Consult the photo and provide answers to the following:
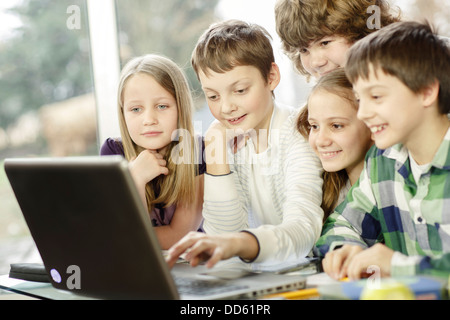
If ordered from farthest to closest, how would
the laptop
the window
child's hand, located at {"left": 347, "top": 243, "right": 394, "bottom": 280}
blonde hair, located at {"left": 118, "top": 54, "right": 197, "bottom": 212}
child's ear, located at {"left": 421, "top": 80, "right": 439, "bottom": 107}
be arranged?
the window, blonde hair, located at {"left": 118, "top": 54, "right": 197, "bottom": 212}, child's ear, located at {"left": 421, "top": 80, "right": 439, "bottom": 107}, child's hand, located at {"left": 347, "top": 243, "right": 394, "bottom": 280}, the laptop

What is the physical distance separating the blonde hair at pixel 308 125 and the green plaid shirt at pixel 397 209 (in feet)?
0.37

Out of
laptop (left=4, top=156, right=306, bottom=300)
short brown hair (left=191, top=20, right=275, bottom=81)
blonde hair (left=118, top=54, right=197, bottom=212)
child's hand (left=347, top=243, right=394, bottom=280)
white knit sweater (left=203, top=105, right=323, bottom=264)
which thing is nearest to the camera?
laptop (left=4, top=156, right=306, bottom=300)

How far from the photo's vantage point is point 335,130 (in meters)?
1.28

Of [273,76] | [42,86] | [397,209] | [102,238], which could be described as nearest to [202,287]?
[102,238]

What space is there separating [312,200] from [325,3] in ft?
1.80

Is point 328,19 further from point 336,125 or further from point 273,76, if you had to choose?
point 336,125

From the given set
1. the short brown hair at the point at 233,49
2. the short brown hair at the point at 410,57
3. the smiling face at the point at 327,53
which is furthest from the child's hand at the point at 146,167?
the short brown hair at the point at 410,57

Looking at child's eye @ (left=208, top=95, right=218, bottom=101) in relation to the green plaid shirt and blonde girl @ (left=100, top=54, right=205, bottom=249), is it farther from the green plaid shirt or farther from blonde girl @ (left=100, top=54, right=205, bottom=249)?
the green plaid shirt

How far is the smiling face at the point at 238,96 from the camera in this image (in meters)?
1.38

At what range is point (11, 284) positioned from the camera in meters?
1.12

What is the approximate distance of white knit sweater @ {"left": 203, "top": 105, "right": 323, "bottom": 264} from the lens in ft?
3.88

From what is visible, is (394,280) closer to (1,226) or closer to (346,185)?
(346,185)

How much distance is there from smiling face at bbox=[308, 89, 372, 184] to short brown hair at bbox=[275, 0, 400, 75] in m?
0.26

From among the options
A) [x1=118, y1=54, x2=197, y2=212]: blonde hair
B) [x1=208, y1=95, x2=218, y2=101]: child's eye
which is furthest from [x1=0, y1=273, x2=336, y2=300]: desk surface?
[x1=208, y1=95, x2=218, y2=101]: child's eye
